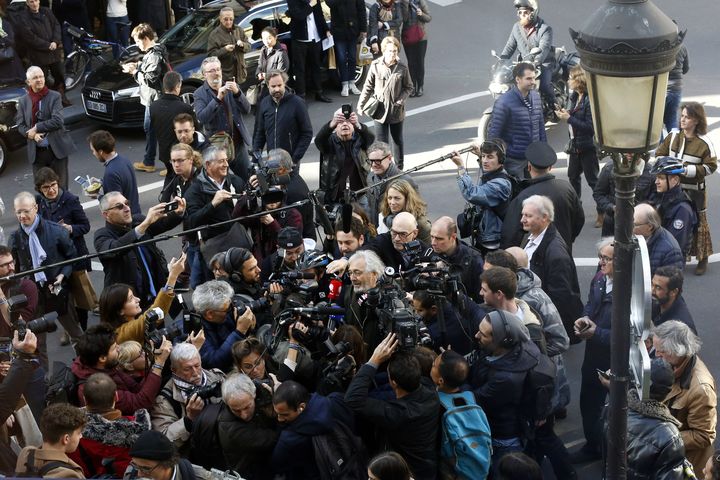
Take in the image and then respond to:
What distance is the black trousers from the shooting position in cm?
1662

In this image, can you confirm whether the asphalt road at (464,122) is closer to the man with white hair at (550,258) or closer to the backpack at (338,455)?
the man with white hair at (550,258)

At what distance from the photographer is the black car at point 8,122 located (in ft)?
48.0

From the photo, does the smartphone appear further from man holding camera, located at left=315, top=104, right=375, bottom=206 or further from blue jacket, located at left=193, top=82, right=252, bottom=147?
blue jacket, located at left=193, top=82, right=252, bottom=147

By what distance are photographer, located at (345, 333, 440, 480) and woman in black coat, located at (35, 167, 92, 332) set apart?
421cm

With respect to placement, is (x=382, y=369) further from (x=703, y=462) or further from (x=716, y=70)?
(x=716, y=70)

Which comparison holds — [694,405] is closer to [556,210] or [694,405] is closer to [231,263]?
[556,210]

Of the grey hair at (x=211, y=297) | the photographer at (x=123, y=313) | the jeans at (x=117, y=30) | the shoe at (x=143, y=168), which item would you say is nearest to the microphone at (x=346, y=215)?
the grey hair at (x=211, y=297)

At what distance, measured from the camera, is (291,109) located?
12.3 metres

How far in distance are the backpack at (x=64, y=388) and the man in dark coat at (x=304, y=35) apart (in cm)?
1005

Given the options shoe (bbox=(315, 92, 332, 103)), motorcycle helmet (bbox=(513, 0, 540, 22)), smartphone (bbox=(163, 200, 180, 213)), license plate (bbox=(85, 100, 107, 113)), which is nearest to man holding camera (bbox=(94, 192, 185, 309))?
smartphone (bbox=(163, 200, 180, 213))

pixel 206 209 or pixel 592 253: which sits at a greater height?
pixel 206 209

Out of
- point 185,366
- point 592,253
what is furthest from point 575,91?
point 185,366

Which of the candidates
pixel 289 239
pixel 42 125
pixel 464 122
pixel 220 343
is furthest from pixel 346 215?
pixel 464 122

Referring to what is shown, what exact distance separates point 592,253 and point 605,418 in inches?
202
